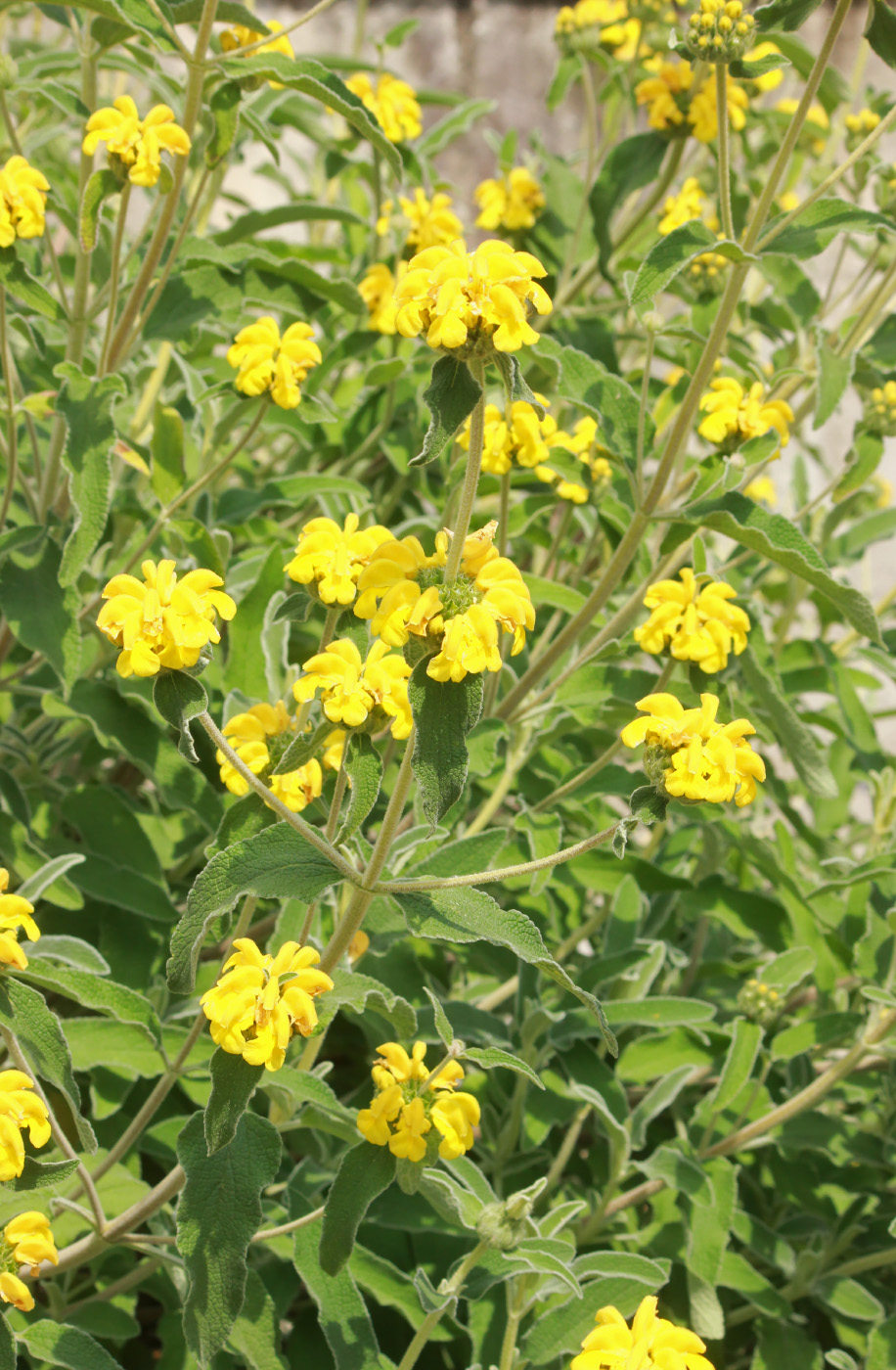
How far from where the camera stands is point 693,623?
1457mm

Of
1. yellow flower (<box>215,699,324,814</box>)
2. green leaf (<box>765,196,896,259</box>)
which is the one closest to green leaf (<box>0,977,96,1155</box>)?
yellow flower (<box>215,699,324,814</box>)

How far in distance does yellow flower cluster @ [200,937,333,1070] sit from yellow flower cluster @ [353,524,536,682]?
1.01 feet

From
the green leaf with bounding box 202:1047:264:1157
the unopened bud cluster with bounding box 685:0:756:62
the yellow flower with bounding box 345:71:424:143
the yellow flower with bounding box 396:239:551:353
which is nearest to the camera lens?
the yellow flower with bounding box 396:239:551:353

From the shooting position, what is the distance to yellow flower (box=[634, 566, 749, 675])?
4.76 ft

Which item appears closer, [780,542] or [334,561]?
[334,561]

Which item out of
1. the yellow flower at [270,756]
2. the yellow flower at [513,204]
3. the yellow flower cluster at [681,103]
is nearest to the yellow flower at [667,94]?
the yellow flower cluster at [681,103]

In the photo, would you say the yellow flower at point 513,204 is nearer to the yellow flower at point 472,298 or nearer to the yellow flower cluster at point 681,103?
the yellow flower cluster at point 681,103

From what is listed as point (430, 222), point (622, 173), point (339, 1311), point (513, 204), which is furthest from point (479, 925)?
point (513, 204)

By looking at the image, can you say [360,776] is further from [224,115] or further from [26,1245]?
[224,115]

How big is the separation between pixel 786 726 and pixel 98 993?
99 cm

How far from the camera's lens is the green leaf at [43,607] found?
5.08 ft

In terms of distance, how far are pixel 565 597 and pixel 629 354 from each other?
1315 mm

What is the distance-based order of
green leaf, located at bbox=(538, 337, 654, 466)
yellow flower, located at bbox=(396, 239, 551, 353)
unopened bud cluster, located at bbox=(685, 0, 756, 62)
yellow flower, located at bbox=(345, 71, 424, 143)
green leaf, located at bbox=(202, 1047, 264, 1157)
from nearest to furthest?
1. yellow flower, located at bbox=(396, 239, 551, 353)
2. green leaf, located at bbox=(202, 1047, 264, 1157)
3. unopened bud cluster, located at bbox=(685, 0, 756, 62)
4. green leaf, located at bbox=(538, 337, 654, 466)
5. yellow flower, located at bbox=(345, 71, 424, 143)

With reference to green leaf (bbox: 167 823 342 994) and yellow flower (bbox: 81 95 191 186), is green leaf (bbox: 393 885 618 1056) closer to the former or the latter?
green leaf (bbox: 167 823 342 994)
